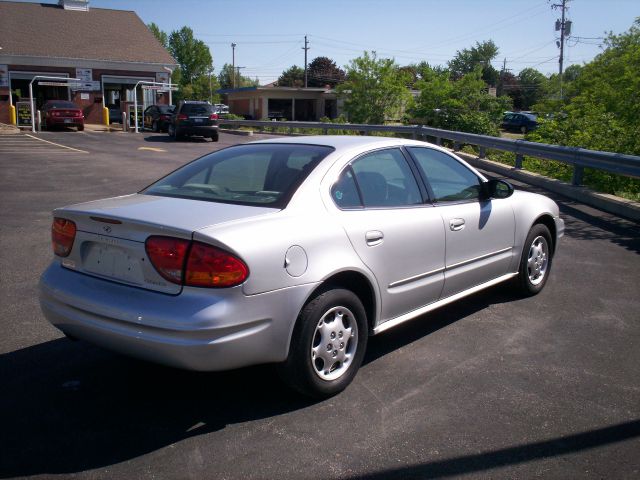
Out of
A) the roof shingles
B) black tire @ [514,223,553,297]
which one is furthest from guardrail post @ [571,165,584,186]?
the roof shingles

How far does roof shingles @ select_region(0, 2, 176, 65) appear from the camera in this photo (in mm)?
38031

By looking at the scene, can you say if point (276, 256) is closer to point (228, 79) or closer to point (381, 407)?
point (381, 407)

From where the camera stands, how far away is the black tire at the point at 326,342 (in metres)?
3.75

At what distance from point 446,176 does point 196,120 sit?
23552 millimetres

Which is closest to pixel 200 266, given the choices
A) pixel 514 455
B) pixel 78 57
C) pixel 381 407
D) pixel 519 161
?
pixel 381 407

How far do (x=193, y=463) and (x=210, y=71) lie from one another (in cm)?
9390

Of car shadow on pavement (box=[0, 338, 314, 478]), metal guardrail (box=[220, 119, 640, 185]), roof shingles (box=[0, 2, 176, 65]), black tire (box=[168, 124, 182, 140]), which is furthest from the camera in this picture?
roof shingles (box=[0, 2, 176, 65])

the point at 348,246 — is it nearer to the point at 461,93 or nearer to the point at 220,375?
the point at 220,375

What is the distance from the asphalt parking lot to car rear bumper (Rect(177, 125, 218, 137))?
2219 cm

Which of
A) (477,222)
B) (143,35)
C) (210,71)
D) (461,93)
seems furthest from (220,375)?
(210,71)

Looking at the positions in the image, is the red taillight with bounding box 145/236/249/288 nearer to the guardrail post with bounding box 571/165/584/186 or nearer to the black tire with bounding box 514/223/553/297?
the black tire with bounding box 514/223/553/297

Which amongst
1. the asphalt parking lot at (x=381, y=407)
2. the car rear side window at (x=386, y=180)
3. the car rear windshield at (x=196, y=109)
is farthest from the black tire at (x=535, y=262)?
the car rear windshield at (x=196, y=109)

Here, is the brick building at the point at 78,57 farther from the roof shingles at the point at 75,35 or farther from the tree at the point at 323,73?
the tree at the point at 323,73

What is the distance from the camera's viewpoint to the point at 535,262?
6.11 metres
